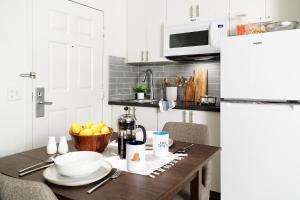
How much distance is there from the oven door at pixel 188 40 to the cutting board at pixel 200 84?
0.34 meters

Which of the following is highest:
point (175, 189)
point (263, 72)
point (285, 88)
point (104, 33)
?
point (104, 33)

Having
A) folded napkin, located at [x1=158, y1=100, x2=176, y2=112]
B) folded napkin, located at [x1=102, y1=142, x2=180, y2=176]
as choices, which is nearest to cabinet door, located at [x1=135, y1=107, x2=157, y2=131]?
folded napkin, located at [x1=158, y1=100, x2=176, y2=112]

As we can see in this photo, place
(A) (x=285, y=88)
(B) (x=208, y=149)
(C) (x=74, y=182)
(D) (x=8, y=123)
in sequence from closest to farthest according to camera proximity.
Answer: (C) (x=74, y=182), (B) (x=208, y=149), (A) (x=285, y=88), (D) (x=8, y=123)

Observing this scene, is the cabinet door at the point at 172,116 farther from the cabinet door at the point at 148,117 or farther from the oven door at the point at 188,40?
the oven door at the point at 188,40

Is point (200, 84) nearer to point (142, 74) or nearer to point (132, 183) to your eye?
point (142, 74)

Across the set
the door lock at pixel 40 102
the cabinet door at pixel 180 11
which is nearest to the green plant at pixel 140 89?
the cabinet door at pixel 180 11

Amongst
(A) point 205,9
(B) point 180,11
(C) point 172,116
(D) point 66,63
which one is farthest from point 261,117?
(D) point 66,63

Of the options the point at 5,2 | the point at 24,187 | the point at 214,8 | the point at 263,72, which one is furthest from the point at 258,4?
the point at 24,187

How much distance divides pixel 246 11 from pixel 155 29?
1.08m

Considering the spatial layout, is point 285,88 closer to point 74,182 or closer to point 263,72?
point 263,72

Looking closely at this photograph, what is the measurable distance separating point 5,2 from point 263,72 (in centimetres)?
215

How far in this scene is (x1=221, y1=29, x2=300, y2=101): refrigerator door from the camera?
1.91 metres

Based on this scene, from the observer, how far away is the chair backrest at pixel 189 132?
185cm

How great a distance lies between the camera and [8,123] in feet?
6.95
